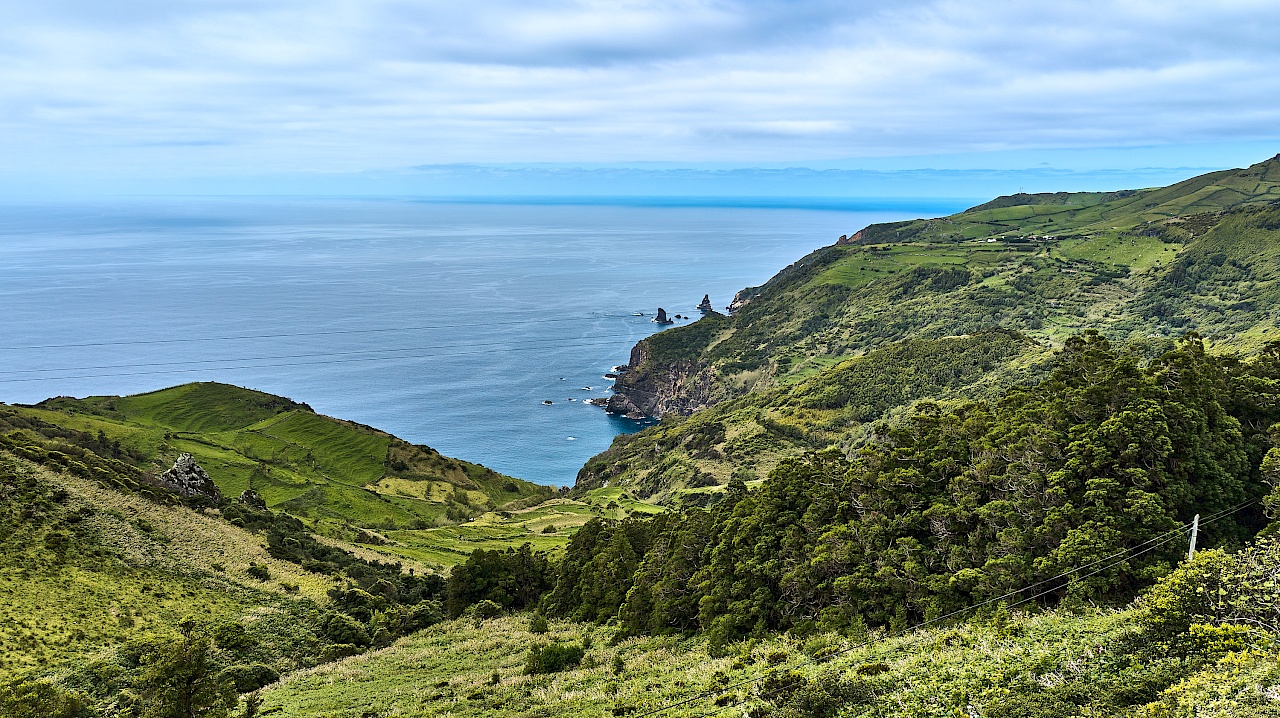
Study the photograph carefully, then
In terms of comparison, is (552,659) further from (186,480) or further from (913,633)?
(186,480)

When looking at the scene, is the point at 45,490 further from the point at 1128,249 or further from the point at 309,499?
the point at 1128,249

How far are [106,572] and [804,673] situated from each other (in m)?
38.8

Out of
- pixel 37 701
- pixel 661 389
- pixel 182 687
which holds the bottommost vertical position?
pixel 182 687

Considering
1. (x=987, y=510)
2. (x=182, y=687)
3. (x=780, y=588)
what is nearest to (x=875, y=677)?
(x=987, y=510)

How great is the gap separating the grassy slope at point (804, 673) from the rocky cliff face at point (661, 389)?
132092 mm

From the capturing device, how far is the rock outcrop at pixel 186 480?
58.0 meters

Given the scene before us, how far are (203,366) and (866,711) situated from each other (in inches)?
7234

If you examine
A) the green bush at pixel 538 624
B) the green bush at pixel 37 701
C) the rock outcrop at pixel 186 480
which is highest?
the rock outcrop at pixel 186 480

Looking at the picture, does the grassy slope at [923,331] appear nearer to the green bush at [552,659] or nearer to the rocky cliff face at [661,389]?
the rocky cliff face at [661,389]

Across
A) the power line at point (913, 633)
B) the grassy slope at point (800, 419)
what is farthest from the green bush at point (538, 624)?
the grassy slope at point (800, 419)

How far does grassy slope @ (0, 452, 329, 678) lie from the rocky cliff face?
407 feet

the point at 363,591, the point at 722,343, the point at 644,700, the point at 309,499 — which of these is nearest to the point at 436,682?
the point at 644,700

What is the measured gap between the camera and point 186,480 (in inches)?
2303

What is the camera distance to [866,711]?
19.9 metres
